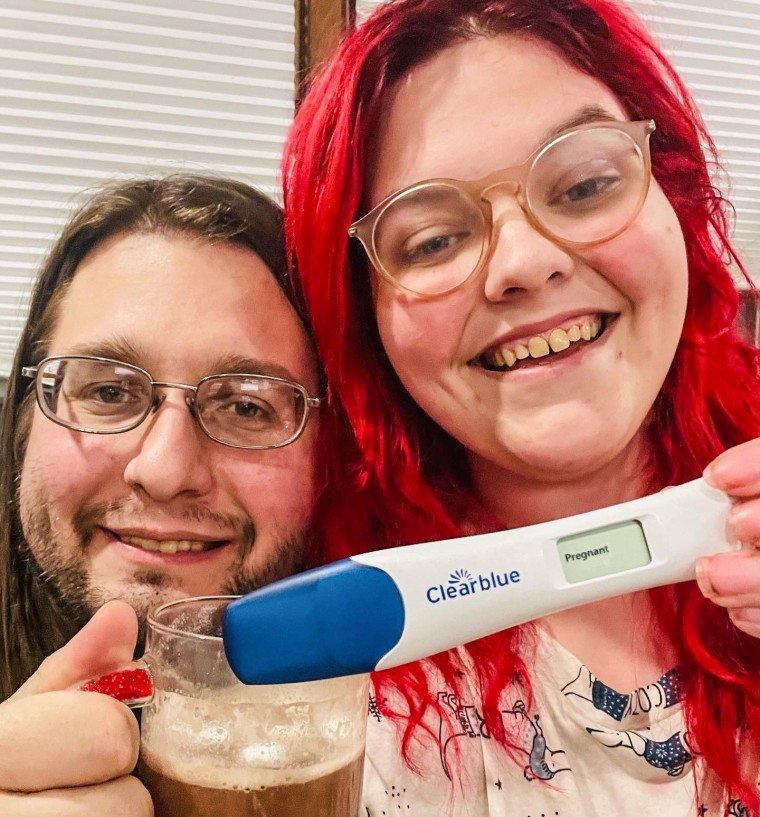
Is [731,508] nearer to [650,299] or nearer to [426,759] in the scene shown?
[650,299]

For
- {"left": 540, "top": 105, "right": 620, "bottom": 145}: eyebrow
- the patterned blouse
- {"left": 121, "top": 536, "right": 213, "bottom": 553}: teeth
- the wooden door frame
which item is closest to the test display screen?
the patterned blouse

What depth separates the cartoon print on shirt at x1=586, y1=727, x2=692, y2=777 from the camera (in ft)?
2.62

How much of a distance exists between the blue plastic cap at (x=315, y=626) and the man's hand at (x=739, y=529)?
0.28 m

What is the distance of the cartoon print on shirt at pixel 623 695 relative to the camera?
0.83 metres

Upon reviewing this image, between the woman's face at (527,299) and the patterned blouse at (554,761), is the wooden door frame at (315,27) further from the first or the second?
the patterned blouse at (554,761)

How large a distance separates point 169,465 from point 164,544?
0.13 meters

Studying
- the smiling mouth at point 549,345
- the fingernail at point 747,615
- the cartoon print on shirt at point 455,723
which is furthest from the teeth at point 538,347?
the cartoon print on shirt at point 455,723

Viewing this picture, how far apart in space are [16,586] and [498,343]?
846 mm

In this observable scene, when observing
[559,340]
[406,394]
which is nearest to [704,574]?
[559,340]

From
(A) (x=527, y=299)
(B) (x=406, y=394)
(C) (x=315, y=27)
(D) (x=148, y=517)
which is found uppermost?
(C) (x=315, y=27)

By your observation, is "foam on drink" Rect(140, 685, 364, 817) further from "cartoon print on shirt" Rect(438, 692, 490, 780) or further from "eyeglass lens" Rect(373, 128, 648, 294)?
"eyeglass lens" Rect(373, 128, 648, 294)

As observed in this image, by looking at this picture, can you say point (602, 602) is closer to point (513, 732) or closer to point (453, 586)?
point (513, 732)

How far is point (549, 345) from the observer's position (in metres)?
0.81

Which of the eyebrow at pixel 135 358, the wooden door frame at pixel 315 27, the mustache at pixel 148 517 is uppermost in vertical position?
the wooden door frame at pixel 315 27
